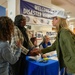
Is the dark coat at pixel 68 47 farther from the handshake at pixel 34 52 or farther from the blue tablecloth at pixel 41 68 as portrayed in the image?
the handshake at pixel 34 52

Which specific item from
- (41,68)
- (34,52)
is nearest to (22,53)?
(34,52)

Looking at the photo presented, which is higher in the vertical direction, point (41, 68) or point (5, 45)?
point (5, 45)

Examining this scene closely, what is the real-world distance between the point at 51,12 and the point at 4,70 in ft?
11.9

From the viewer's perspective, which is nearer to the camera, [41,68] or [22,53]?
[41,68]

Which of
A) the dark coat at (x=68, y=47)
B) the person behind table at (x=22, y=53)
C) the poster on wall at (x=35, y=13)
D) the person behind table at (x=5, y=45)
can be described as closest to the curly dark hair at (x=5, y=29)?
the person behind table at (x=5, y=45)

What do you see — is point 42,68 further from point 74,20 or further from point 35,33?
point 74,20

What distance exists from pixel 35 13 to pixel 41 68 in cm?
227

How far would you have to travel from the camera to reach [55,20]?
1.82m

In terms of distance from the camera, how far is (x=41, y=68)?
2012 millimetres

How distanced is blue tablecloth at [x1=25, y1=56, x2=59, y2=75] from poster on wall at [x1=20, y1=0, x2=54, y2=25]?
1.72 metres

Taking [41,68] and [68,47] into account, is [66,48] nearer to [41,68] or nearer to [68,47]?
[68,47]

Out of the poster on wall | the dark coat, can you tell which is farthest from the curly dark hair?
the poster on wall

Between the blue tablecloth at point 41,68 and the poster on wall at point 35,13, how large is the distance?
67.9 inches

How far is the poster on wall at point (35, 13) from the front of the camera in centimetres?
356
